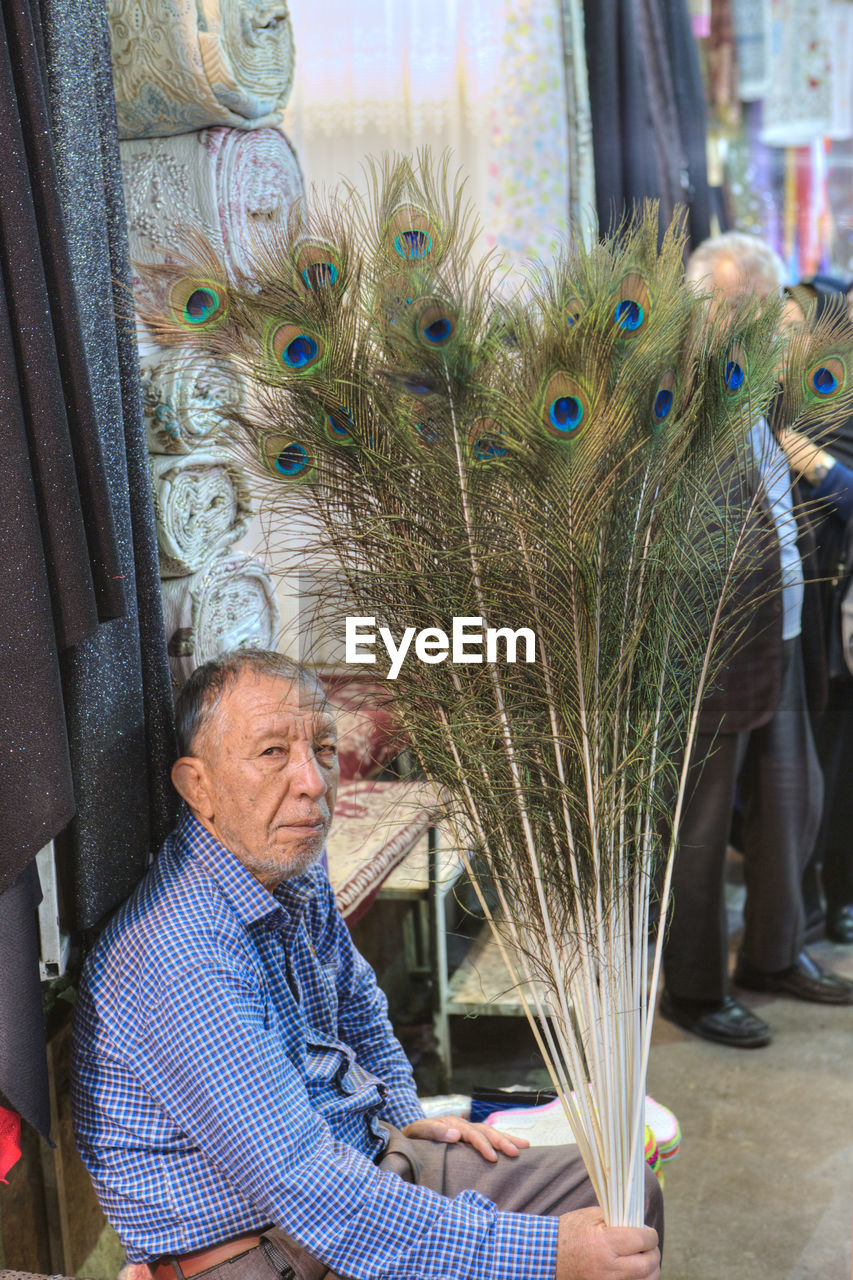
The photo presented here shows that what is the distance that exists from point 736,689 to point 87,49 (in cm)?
134

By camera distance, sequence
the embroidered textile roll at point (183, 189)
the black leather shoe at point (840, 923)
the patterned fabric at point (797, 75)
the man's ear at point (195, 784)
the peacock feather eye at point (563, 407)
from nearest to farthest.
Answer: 1. the peacock feather eye at point (563, 407)
2. the man's ear at point (195, 784)
3. the embroidered textile roll at point (183, 189)
4. the black leather shoe at point (840, 923)
5. the patterned fabric at point (797, 75)

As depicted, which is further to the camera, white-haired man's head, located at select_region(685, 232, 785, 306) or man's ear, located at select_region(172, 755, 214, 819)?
white-haired man's head, located at select_region(685, 232, 785, 306)

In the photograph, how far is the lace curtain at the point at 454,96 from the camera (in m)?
2.41

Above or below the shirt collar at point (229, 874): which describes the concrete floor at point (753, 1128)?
below

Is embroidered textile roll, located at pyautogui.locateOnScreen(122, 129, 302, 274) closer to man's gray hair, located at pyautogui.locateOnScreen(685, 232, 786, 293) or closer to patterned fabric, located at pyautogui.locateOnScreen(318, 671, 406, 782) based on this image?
patterned fabric, located at pyautogui.locateOnScreen(318, 671, 406, 782)

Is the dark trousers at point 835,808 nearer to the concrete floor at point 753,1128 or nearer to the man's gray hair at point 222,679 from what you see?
the concrete floor at point 753,1128

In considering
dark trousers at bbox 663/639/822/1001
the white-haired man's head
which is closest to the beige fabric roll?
the white-haired man's head

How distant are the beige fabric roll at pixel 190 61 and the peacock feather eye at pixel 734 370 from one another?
88 centimetres

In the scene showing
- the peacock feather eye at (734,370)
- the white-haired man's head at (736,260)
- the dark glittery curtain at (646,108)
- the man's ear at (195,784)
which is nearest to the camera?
the peacock feather eye at (734,370)

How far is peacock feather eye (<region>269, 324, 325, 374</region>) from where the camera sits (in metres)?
1.22

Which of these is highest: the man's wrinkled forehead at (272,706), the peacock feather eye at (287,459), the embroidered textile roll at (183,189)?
the embroidered textile roll at (183,189)

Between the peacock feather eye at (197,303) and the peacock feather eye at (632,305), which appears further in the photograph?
the peacock feather eye at (197,303)

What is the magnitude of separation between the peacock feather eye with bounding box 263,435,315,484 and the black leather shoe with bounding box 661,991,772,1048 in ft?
4.84

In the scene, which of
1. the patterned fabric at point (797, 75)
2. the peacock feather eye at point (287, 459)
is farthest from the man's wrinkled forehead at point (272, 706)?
the patterned fabric at point (797, 75)
